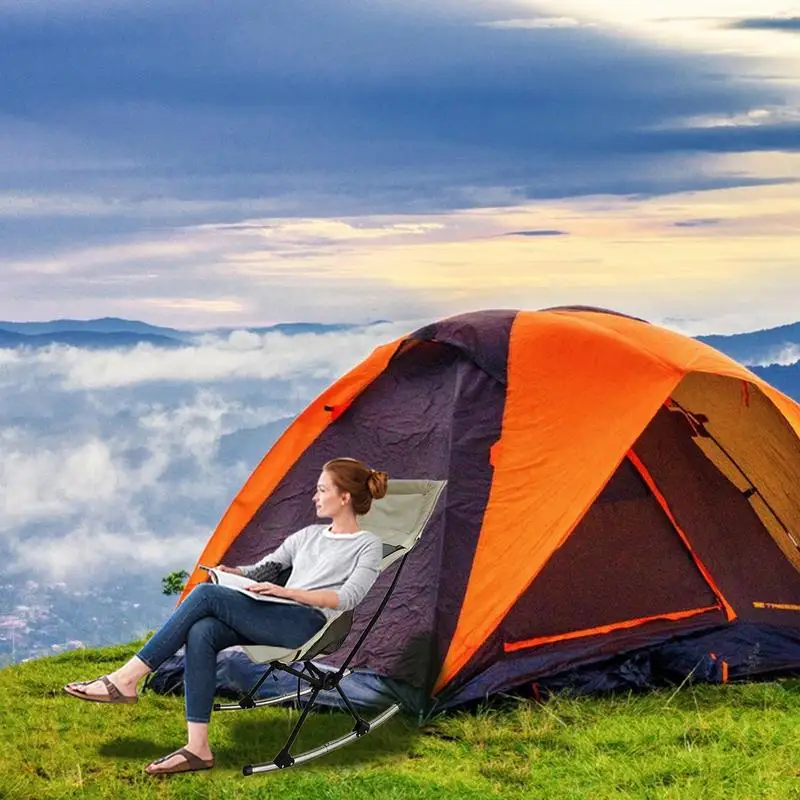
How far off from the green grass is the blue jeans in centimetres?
35

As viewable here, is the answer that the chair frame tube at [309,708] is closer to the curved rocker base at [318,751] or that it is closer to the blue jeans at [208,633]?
the curved rocker base at [318,751]

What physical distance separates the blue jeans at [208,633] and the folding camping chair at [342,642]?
69mm

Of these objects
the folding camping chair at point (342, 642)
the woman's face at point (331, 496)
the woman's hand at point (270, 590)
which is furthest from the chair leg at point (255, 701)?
the woman's face at point (331, 496)

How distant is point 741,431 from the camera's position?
652cm

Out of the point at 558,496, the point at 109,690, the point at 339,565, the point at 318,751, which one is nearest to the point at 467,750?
the point at 318,751

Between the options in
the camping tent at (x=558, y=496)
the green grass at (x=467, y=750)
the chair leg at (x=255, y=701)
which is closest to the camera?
the green grass at (x=467, y=750)

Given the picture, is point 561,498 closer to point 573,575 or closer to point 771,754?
point 573,575

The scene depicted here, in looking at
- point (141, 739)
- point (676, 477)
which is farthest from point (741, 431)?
point (141, 739)

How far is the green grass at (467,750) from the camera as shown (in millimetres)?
4566

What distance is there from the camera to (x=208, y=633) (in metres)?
4.67

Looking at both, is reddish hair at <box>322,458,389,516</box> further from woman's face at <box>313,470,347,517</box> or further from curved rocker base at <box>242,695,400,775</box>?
curved rocker base at <box>242,695,400,775</box>

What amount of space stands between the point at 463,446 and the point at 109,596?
123 ft

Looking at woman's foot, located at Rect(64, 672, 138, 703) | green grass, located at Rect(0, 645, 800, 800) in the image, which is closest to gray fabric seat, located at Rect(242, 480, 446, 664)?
green grass, located at Rect(0, 645, 800, 800)

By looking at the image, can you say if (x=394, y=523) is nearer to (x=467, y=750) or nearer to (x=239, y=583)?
(x=239, y=583)
